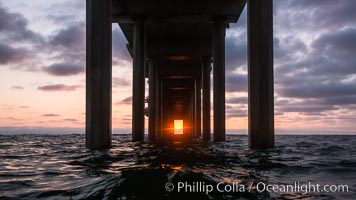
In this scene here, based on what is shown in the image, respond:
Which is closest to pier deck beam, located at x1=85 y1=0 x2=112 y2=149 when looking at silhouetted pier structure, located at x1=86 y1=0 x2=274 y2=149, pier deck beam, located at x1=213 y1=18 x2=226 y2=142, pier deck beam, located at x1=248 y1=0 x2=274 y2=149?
silhouetted pier structure, located at x1=86 y1=0 x2=274 y2=149

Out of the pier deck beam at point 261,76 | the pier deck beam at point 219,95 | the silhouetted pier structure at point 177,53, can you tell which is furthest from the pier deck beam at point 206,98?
the pier deck beam at point 261,76

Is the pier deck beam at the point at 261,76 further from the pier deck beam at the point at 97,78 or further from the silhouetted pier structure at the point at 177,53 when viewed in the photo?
the pier deck beam at the point at 97,78

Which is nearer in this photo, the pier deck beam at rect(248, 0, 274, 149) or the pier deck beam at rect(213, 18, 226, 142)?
the pier deck beam at rect(248, 0, 274, 149)

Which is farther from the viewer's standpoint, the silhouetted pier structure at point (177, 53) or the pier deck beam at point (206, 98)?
the pier deck beam at point (206, 98)

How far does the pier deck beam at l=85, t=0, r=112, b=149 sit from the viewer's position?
51.2 feet

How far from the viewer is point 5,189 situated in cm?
606

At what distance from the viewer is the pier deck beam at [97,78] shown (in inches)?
614

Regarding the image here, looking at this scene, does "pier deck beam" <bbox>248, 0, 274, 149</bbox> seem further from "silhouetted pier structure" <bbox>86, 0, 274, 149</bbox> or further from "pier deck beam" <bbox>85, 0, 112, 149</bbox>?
"pier deck beam" <bbox>85, 0, 112, 149</bbox>

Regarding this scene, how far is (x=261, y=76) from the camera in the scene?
49.3 ft

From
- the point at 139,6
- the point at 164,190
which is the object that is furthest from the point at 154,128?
the point at 164,190

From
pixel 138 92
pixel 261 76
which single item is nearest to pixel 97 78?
pixel 261 76

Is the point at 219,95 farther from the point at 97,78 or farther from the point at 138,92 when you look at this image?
the point at 97,78

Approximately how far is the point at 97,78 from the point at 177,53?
19842mm

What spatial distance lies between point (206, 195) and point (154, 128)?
2711cm
